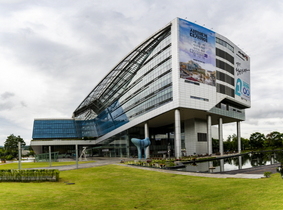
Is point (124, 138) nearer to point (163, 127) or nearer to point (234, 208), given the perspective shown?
point (163, 127)

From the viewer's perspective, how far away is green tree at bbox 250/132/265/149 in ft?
341

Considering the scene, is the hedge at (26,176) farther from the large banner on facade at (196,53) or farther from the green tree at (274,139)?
the green tree at (274,139)

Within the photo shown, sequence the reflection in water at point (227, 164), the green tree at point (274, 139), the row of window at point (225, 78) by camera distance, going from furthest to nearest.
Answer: the green tree at point (274, 139), the row of window at point (225, 78), the reflection in water at point (227, 164)

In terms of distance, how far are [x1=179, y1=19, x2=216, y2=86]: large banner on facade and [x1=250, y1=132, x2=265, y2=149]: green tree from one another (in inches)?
2113

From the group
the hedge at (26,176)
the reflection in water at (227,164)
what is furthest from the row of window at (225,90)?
the hedge at (26,176)

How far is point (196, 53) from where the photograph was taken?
61.3 m

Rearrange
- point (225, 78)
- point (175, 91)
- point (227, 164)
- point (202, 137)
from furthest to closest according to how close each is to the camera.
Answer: point (202, 137), point (225, 78), point (175, 91), point (227, 164)

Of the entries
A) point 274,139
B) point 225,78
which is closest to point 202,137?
point 225,78

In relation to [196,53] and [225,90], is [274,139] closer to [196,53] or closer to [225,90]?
[225,90]

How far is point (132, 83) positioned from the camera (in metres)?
75.4

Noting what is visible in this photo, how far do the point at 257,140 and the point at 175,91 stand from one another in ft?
214

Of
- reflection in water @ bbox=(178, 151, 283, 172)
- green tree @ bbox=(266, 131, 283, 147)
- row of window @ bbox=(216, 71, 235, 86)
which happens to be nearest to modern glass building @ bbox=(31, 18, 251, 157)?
row of window @ bbox=(216, 71, 235, 86)

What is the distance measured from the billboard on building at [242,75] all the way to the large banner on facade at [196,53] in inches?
649

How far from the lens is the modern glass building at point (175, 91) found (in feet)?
194
